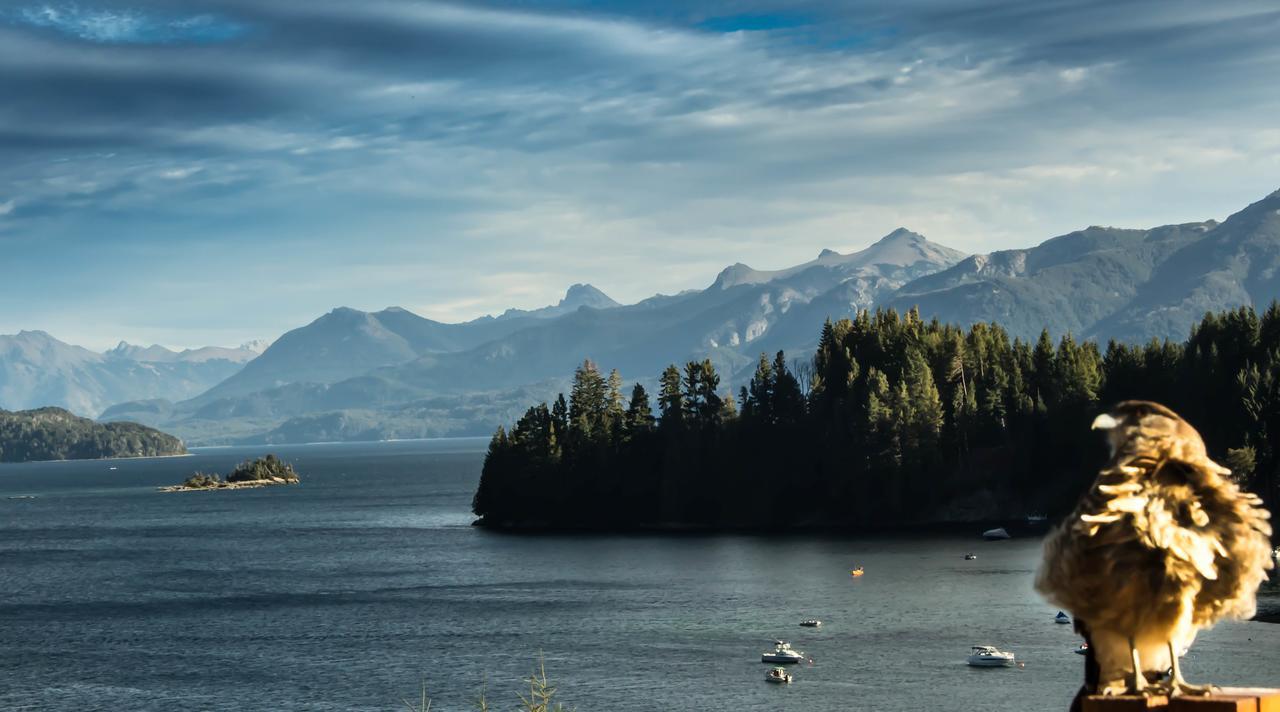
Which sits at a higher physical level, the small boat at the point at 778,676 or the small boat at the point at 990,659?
the small boat at the point at 990,659

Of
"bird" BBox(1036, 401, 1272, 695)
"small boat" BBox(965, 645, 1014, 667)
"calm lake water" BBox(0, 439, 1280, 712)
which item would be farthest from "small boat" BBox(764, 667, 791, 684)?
"bird" BBox(1036, 401, 1272, 695)

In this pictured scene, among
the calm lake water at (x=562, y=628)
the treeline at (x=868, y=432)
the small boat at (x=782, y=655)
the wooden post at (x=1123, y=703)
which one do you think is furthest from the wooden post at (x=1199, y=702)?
the treeline at (x=868, y=432)

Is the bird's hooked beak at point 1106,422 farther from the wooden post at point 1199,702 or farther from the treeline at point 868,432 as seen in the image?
the treeline at point 868,432

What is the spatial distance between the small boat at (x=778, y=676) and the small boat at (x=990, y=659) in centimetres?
1134

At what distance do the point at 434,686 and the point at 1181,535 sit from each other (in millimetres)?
79644

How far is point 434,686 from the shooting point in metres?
82.1

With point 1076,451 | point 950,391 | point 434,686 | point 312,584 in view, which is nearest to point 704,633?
point 434,686

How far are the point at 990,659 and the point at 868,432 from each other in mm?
92500

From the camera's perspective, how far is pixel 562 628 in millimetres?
103875

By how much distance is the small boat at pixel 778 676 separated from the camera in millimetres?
78500

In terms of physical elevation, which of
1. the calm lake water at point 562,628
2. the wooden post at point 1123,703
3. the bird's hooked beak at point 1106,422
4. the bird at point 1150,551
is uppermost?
the bird's hooked beak at point 1106,422

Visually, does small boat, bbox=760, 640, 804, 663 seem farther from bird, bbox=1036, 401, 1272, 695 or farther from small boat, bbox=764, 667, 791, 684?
bird, bbox=1036, 401, 1272, 695

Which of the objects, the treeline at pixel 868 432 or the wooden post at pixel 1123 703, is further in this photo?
the treeline at pixel 868 432

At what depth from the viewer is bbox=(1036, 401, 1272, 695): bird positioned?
620 cm
